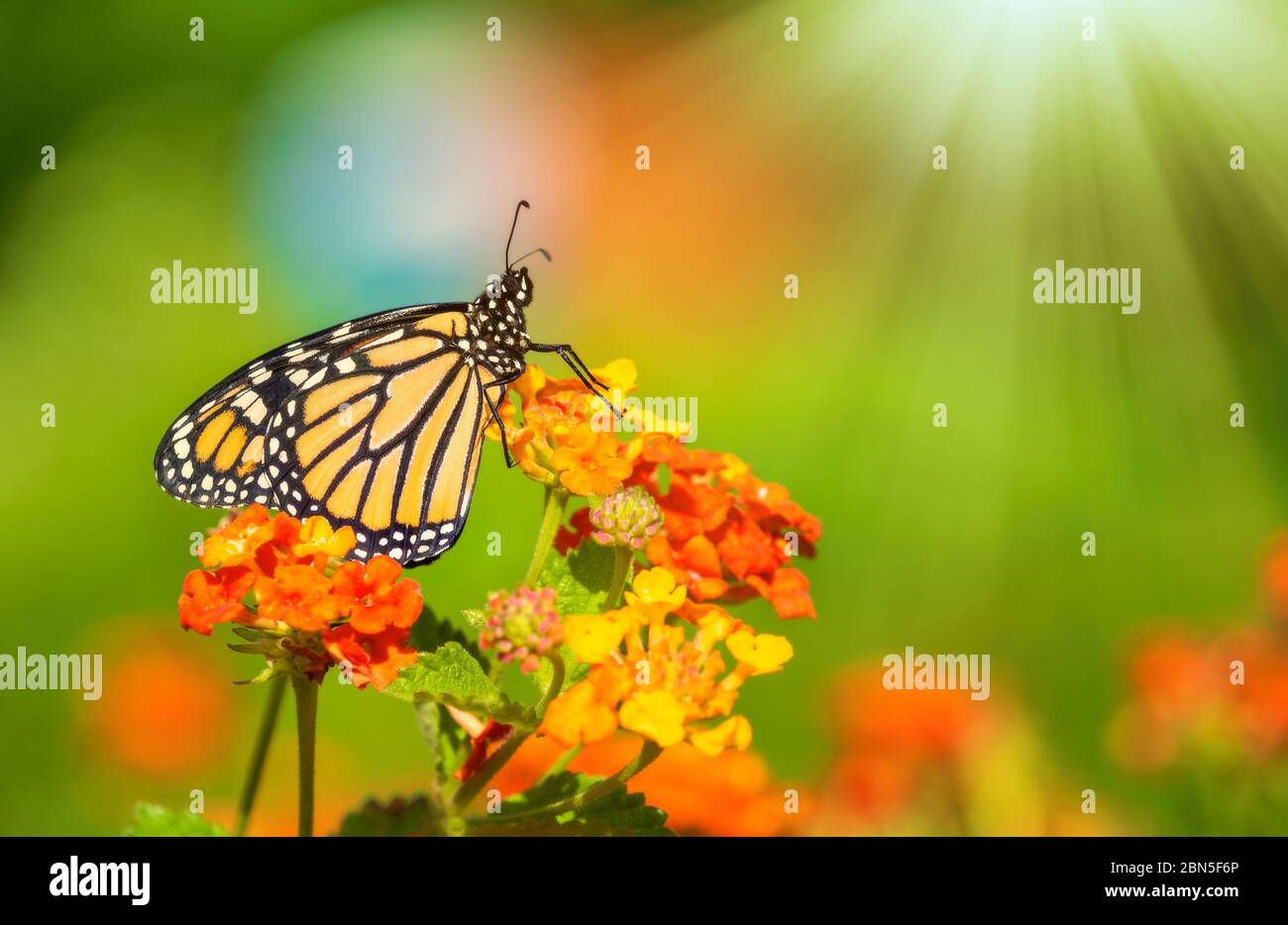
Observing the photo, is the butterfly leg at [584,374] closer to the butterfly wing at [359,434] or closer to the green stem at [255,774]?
the butterfly wing at [359,434]

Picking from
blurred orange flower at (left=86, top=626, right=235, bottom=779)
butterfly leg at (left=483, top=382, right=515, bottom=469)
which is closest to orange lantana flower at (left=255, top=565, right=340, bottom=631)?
butterfly leg at (left=483, top=382, right=515, bottom=469)

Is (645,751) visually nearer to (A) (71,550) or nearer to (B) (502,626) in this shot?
(B) (502,626)

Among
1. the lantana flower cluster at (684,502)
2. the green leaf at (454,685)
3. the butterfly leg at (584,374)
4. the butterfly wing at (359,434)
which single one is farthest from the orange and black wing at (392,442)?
the green leaf at (454,685)

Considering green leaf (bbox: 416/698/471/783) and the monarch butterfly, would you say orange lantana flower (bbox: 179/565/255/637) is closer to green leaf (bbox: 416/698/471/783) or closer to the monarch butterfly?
green leaf (bbox: 416/698/471/783)

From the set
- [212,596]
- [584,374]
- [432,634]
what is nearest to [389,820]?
[432,634]

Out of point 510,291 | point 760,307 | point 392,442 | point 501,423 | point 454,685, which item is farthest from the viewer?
point 760,307

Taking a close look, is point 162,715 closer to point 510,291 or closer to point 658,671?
point 510,291
